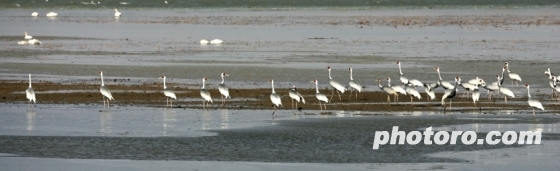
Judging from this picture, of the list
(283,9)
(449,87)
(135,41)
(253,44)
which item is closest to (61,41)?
(135,41)

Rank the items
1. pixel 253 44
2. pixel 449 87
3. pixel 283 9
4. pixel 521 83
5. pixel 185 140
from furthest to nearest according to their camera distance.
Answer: pixel 283 9 → pixel 253 44 → pixel 521 83 → pixel 449 87 → pixel 185 140

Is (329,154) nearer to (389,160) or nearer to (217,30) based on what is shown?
(389,160)

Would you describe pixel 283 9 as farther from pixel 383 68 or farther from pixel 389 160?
pixel 389 160

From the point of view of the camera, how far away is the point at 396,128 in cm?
1694

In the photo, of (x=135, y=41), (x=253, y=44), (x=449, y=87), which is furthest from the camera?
(x=135, y=41)

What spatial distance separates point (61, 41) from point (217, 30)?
366 inches

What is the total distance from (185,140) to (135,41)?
2715 cm

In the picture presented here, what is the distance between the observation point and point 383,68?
28547mm

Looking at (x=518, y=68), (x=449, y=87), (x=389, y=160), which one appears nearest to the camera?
(x=389, y=160)

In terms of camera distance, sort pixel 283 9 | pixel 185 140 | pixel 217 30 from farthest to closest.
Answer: pixel 283 9 → pixel 217 30 → pixel 185 140

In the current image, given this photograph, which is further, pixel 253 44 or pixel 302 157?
pixel 253 44

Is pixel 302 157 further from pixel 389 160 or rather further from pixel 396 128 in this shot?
pixel 396 128

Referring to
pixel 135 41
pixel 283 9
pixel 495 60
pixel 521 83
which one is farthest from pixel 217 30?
pixel 283 9

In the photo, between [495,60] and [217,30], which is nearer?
[495,60]
